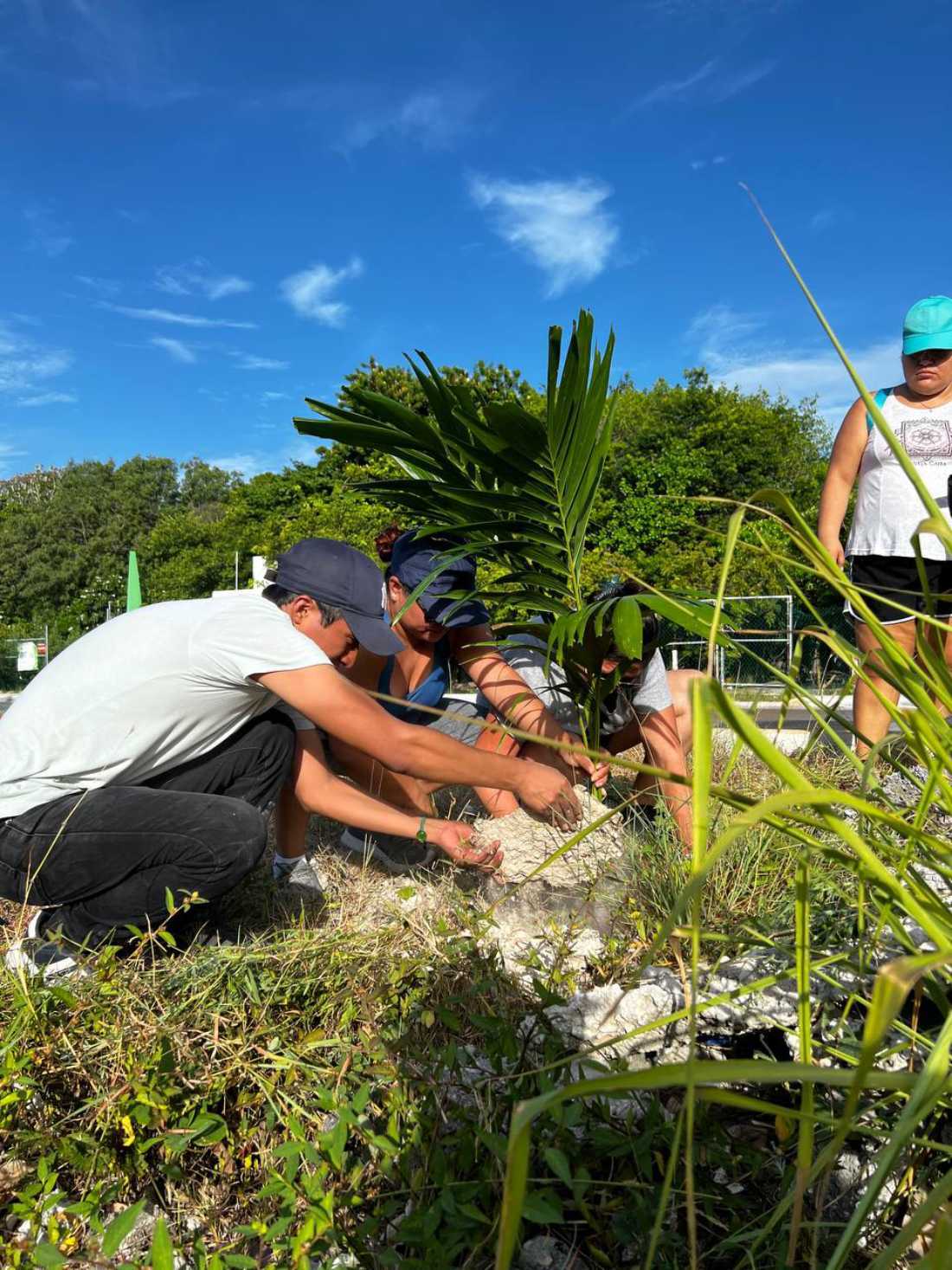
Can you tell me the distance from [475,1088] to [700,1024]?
44cm

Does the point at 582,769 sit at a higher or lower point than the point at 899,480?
lower

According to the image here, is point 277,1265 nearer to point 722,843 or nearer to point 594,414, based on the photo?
point 722,843

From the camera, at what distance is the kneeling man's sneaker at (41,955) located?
1.84 metres

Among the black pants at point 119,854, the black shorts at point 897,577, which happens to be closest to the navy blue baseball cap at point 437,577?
the black pants at point 119,854

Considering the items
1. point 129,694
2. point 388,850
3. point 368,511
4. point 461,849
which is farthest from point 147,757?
point 368,511

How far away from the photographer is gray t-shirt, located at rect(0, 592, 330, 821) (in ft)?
6.79

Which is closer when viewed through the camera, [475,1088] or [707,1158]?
[707,1158]

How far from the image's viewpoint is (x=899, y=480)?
2.98 metres

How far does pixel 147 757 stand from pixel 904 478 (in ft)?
8.10

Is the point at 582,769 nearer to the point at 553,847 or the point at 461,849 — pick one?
the point at 553,847

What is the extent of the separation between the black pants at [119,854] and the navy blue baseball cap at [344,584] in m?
0.56

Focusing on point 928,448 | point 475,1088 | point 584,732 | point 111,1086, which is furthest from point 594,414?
point 111,1086

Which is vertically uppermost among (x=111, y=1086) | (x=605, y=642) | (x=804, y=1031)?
(x=605, y=642)

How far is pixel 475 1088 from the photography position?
132 cm
